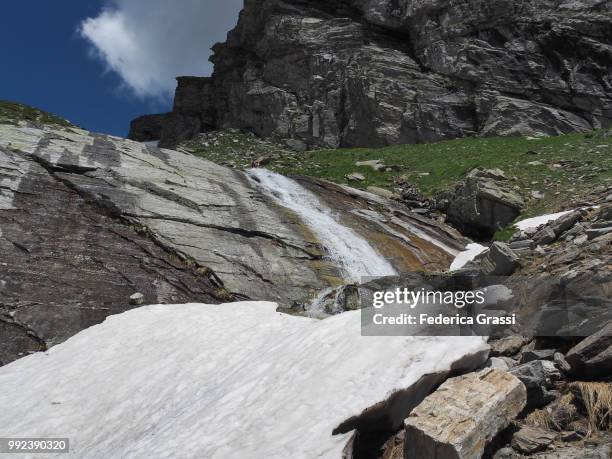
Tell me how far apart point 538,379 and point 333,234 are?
14.5 meters

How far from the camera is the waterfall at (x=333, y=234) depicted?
18.0 metres

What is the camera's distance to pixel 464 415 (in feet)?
17.3

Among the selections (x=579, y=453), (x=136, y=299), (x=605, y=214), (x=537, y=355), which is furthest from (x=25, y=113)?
(x=579, y=453)

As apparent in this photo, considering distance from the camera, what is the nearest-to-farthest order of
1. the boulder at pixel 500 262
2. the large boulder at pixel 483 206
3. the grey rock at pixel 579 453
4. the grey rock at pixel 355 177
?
the grey rock at pixel 579 453, the boulder at pixel 500 262, the large boulder at pixel 483 206, the grey rock at pixel 355 177

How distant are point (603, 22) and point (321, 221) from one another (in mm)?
49032

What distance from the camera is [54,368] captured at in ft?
36.4

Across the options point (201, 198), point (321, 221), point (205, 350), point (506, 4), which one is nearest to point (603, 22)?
point (506, 4)

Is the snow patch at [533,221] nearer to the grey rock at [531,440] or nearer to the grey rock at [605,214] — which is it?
the grey rock at [605,214]

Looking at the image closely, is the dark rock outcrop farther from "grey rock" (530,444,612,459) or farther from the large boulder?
"grey rock" (530,444,612,459)

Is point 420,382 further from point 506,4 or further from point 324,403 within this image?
point 506,4

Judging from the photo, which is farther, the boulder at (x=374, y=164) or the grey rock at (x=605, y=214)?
the boulder at (x=374, y=164)

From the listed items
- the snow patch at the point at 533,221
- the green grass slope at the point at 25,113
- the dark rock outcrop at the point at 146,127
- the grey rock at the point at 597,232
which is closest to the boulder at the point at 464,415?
the grey rock at the point at 597,232

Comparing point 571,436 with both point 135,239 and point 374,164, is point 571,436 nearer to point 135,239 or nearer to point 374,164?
point 135,239

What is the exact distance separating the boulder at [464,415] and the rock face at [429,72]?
47147mm
